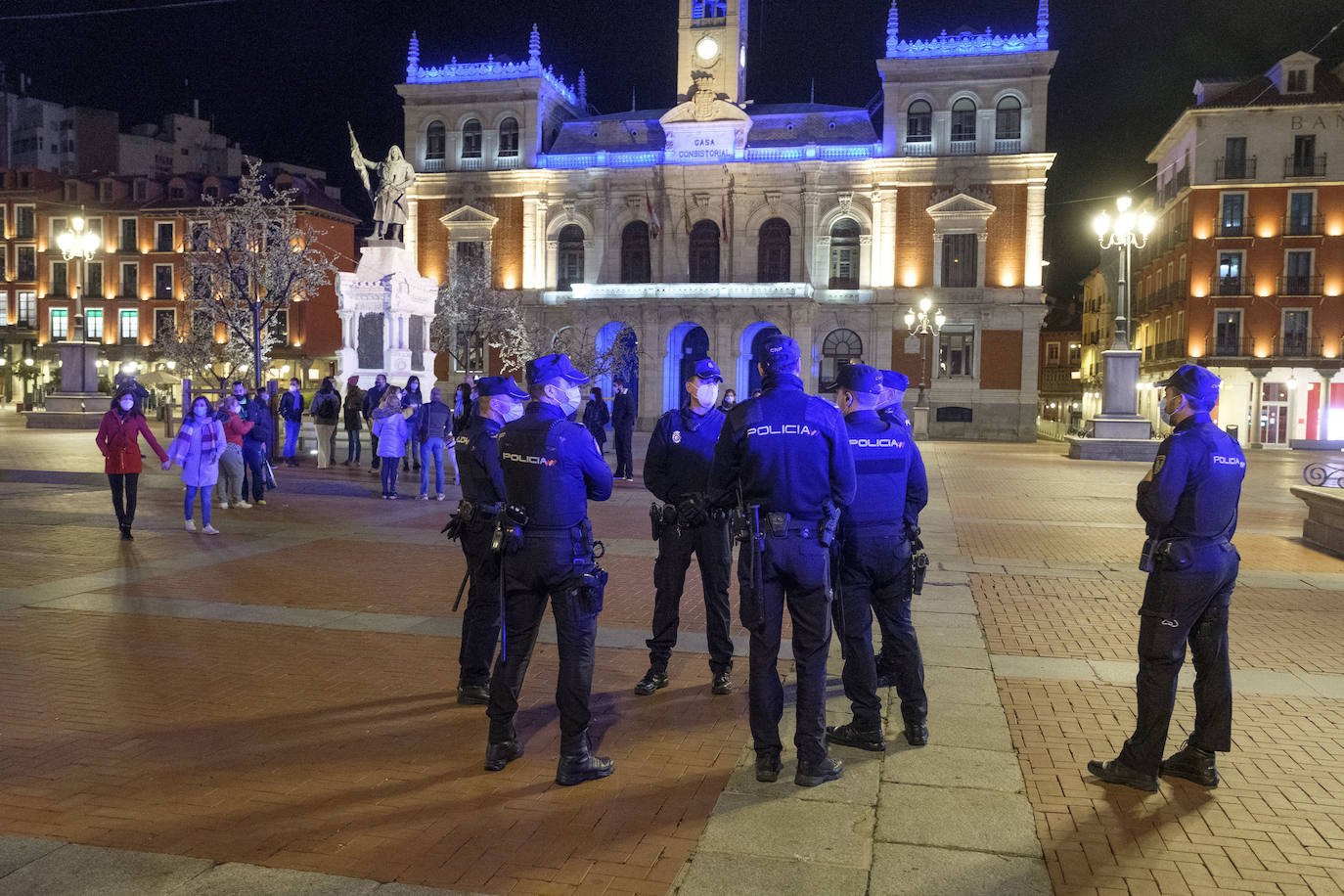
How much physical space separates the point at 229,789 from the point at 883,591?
3.35m

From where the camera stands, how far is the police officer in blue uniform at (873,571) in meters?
5.37

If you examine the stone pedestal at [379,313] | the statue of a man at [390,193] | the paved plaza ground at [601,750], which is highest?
the statue of a man at [390,193]

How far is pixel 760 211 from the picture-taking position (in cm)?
4769

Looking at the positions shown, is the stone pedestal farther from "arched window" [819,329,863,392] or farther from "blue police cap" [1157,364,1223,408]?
"arched window" [819,329,863,392]

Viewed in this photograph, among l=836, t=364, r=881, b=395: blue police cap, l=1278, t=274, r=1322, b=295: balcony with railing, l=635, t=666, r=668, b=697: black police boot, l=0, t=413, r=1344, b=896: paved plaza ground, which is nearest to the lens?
l=0, t=413, r=1344, b=896: paved plaza ground

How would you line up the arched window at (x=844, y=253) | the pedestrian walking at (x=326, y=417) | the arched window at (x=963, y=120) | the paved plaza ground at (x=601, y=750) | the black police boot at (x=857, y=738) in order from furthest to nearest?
the arched window at (x=844, y=253)
the arched window at (x=963, y=120)
the pedestrian walking at (x=326, y=417)
the black police boot at (x=857, y=738)
the paved plaza ground at (x=601, y=750)

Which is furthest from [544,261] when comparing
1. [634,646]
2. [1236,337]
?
[634,646]

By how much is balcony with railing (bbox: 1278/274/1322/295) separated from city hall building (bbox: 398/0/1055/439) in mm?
11053

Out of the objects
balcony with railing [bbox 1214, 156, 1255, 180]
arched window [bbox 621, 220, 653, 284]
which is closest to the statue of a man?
arched window [bbox 621, 220, 653, 284]

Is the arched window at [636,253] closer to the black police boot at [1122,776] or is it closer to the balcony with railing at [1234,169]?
the balcony with railing at [1234,169]

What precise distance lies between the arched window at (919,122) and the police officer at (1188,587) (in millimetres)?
44226

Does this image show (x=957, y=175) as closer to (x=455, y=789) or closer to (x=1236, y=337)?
(x=1236, y=337)

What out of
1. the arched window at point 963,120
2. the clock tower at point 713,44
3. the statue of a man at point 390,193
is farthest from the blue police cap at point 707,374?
the clock tower at point 713,44

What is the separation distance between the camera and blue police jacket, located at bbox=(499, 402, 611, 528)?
4.85m
